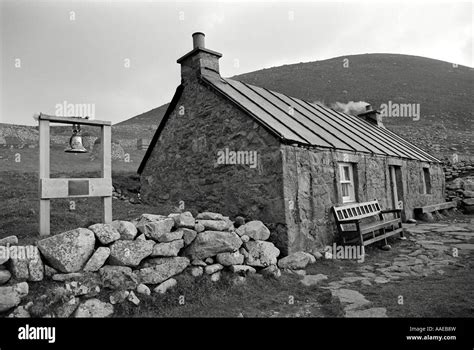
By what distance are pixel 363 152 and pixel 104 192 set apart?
8.65 metres

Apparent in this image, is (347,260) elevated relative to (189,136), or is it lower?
lower

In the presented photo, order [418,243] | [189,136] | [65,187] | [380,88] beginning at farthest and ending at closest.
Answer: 1. [380,88]
2. [189,136]
3. [418,243]
4. [65,187]

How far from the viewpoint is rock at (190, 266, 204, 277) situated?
5589mm

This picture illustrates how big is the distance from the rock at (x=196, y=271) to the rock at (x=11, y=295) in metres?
2.51

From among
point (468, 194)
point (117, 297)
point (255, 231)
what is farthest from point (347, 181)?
point (468, 194)

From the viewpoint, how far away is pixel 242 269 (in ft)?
20.0

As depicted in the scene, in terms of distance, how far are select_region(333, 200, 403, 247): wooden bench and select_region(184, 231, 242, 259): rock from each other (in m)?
3.78

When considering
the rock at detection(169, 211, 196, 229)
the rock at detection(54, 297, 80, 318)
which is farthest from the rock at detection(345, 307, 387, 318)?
the rock at detection(54, 297, 80, 318)

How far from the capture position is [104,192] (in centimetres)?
561

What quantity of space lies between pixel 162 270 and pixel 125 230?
92 centimetres

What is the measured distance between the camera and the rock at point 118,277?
187 inches

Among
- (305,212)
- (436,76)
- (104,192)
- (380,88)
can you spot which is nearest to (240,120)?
(305,212)

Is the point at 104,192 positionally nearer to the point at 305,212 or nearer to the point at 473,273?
the point at 305,212

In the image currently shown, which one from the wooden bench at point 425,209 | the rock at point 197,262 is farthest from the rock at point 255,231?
the wooden bench at point 425,209
